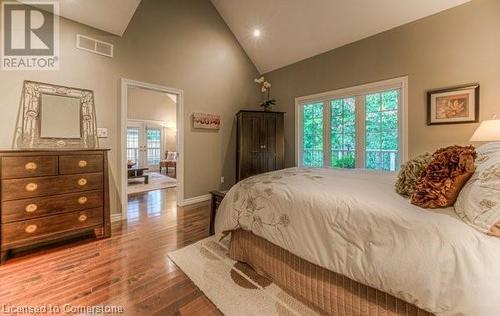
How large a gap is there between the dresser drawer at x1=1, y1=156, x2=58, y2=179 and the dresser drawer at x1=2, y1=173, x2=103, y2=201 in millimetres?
48

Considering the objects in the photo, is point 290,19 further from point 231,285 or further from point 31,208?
point 31,208

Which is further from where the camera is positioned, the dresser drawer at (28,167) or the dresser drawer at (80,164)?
the dresser drawer at (80,164)

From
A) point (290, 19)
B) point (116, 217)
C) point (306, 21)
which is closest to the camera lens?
point (116, 217)

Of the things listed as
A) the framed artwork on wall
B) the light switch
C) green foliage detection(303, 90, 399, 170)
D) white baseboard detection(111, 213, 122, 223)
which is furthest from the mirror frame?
green foliage detection(303, 90, 399, 170)

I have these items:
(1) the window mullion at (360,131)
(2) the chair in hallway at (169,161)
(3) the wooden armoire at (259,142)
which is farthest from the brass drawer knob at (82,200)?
(2) the chair in hallway at (169,161)

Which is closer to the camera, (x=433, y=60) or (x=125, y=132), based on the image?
(x=433, y=60)

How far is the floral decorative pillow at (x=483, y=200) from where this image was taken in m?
0.88

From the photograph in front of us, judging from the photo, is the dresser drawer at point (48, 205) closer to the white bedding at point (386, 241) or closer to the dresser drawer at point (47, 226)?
the dresser drawer at point (47, 226)

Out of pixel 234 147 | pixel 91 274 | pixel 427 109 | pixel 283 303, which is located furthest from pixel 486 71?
pixel 91 274

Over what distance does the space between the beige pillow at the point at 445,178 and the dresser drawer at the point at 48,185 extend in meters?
2.87

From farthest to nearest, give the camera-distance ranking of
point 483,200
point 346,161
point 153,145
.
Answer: point 153,145, point 346,161, point 483,200

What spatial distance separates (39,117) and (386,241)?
3.42 metres

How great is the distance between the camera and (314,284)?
55.0 inches

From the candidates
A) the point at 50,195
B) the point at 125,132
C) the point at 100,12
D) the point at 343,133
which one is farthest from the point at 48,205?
the point at 343,133
